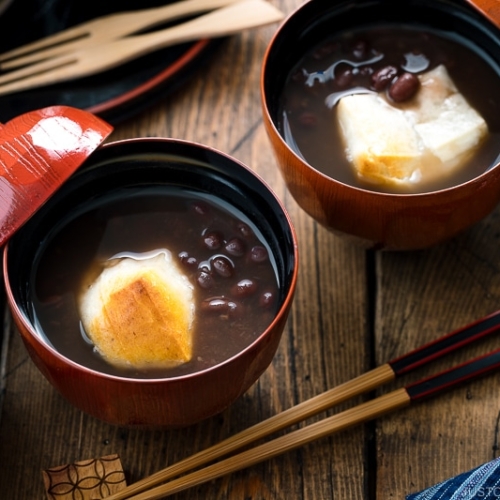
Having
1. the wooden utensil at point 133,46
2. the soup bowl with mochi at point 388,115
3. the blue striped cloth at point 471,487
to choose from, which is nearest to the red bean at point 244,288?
the soup bowl with mochi at point 388,115

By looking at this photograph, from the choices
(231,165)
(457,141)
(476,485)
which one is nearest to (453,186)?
(457,141)

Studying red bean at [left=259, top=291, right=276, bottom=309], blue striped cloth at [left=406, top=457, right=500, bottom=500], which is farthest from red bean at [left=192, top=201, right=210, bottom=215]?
blue striped cloth at [left=406, top=457, right=500, bottom=500]

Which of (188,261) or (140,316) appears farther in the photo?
(188,261)

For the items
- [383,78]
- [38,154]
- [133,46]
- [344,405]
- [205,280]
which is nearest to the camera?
[38,154]

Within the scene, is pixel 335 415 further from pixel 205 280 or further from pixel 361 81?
pixel 361 81

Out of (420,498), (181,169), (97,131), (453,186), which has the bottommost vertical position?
(420,498)

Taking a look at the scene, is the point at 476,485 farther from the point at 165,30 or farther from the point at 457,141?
the point at 165,30

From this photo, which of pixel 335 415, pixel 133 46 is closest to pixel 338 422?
pixel 335 415

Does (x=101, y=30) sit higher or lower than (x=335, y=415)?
higher
